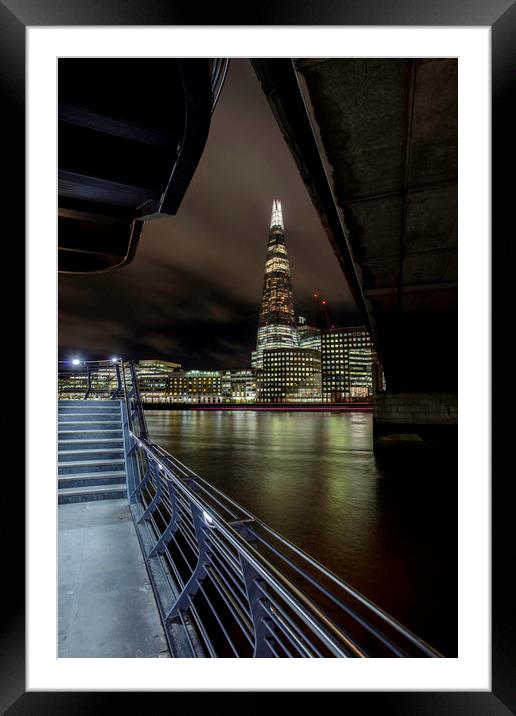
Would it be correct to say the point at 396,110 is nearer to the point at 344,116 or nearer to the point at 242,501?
the point at 344,116

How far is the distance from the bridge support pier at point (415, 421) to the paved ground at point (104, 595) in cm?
1279

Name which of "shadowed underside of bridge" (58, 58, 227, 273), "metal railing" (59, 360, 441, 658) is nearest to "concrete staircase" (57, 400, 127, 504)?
"metal railing" (59, 360, 441, 658)

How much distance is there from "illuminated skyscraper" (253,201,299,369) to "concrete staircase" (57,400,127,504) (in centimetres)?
13261

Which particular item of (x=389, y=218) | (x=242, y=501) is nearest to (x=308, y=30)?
(x=389, y=218)

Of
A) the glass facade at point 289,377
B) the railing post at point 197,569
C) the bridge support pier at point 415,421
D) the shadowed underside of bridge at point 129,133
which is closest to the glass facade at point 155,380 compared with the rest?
the glass facade at point 289,377

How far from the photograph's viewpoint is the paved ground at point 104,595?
1891mm

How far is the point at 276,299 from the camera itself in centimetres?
14838

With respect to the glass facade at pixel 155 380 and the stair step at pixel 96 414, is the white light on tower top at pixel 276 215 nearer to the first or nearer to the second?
the glass facade at pixel 155 380

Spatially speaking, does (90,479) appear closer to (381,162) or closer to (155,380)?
(381,162)

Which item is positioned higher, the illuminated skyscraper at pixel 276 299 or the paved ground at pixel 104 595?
the illuminated skyscraper at pixel 276 299

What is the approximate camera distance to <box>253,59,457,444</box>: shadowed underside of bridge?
2504mm
